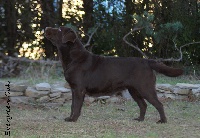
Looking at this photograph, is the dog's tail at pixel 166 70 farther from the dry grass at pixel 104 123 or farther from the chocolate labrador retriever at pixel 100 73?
the dry grass at pixel 104 123

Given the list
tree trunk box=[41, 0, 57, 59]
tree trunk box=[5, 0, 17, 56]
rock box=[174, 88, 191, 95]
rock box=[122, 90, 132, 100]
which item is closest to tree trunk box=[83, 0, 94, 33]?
tree trunk box=[41, 0, 57, 59]

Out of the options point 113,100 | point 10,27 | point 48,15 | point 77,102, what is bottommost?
point 113,100

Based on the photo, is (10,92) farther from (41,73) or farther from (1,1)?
(1,1)

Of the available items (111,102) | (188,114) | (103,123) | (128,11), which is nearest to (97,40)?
(128,11)

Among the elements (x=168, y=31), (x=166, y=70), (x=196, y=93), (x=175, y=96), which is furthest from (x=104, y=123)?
(x=168, y=31)

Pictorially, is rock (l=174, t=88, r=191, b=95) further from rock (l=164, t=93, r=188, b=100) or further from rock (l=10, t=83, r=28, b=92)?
rock (l=10, t=83, r=28, b=92)

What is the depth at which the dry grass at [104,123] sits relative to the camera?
5285 millimetres

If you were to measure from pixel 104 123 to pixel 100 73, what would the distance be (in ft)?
2.48

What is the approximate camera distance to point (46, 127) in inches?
222

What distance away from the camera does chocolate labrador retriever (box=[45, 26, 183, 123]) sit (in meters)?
6.10

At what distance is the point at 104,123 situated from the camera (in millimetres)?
6113

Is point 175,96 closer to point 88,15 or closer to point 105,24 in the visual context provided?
point 105,24

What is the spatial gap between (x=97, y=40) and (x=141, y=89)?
6.59 metres

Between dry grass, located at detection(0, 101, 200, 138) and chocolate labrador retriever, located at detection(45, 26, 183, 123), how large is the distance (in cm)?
38
